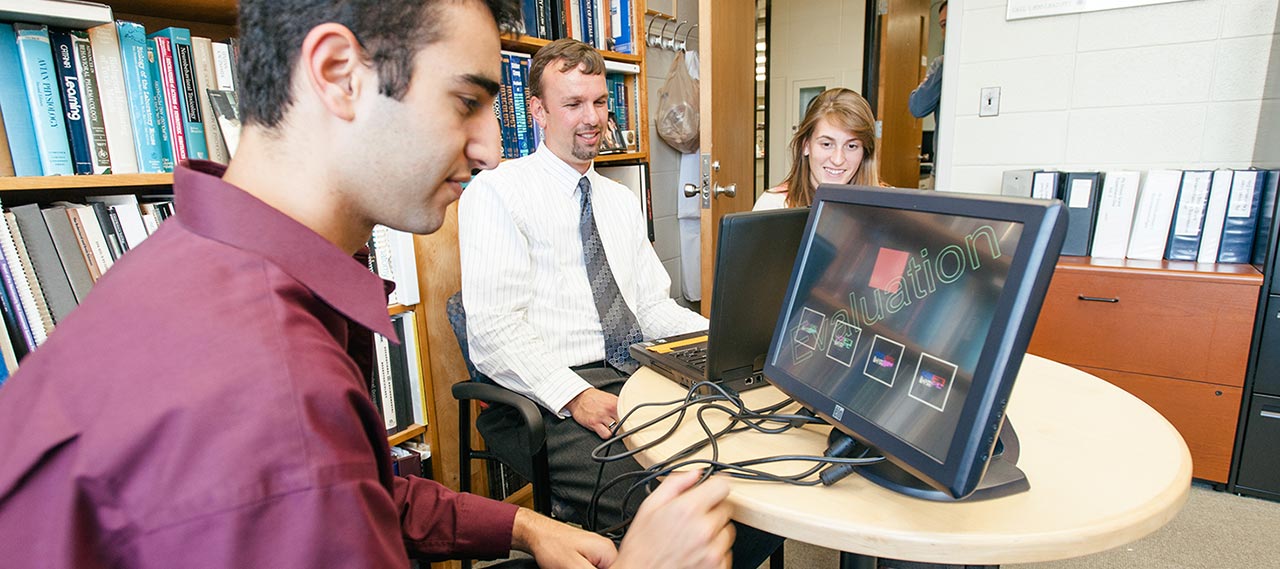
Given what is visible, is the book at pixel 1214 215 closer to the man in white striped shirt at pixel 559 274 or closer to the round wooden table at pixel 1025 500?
the round wooden table at pixel 1025 500

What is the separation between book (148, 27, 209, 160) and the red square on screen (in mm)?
1277

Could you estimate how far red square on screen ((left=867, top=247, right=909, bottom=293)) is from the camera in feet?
2.52

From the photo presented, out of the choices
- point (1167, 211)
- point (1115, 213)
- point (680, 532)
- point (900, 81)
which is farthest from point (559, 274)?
point (900, 81)

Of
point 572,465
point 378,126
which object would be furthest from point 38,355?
point 572,465

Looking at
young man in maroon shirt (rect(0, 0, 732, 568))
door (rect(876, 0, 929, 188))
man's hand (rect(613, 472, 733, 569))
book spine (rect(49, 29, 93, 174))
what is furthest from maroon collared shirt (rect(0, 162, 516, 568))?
door (rect(876, 0, 929, 188))

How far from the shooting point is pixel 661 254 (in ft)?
10.2

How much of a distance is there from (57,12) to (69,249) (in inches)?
15.7

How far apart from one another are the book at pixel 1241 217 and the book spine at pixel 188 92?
289 centimetres

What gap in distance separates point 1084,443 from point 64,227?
1687 millimetres

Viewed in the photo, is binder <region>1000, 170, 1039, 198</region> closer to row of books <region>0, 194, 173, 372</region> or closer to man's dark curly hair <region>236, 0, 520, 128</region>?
man's dark curly hair <region>236, 0, 520, 128</region>

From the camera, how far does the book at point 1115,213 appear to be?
7.32 ft

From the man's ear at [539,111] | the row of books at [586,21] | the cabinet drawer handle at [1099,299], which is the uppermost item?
the row of books at [586,21]

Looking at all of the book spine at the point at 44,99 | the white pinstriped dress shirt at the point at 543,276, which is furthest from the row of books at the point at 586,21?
the book spine at the point at 44,99

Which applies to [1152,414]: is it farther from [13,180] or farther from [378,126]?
[13,180]
